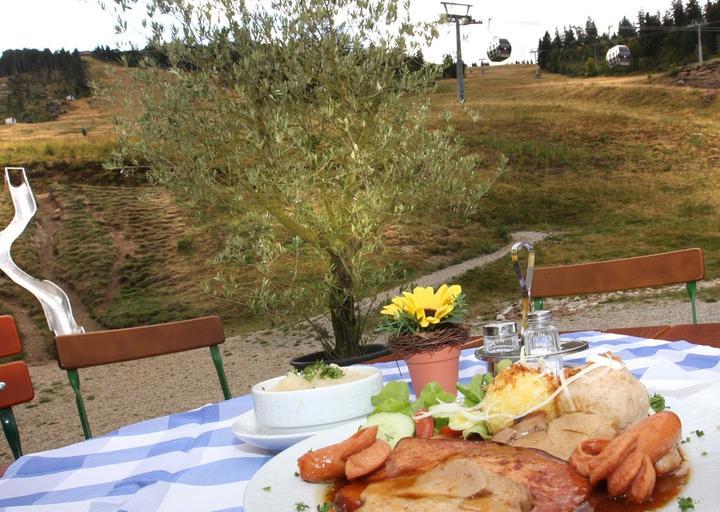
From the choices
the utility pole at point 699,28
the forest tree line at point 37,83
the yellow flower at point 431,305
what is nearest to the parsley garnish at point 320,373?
the yellow flower at point 431,305

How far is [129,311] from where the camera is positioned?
13.2 metres

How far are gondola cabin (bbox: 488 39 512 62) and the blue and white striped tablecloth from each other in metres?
18.9

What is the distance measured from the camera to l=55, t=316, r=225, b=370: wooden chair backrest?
6.84 feet

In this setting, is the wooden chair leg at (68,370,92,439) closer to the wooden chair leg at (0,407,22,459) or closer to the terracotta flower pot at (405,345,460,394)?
the wooden chair leg at (0,407,22,459)

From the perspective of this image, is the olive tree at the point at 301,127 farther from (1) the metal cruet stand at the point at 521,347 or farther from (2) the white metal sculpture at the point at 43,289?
(2) the white metal sculpture at the point at 43,289

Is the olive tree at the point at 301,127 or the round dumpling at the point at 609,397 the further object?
the olive tree at the point at 301,127

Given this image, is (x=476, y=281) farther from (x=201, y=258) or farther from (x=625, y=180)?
(x=625, y=180)

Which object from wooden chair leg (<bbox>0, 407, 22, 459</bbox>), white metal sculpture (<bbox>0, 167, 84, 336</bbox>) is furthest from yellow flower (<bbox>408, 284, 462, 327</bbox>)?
white metal sculpture (<bbox>0, 167, 84, 336</bbox>)

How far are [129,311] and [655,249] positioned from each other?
10592 millimetres

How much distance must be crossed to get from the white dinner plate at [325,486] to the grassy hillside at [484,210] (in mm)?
10534

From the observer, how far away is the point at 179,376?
10.1 m

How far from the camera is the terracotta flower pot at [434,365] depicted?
114cm

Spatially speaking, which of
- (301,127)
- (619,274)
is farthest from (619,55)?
(619,274)

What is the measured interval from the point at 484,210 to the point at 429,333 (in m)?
15.5
